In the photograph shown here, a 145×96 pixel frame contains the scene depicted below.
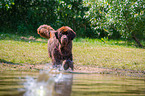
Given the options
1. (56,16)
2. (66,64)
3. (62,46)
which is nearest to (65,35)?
(62,46)

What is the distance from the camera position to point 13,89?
15.6ft

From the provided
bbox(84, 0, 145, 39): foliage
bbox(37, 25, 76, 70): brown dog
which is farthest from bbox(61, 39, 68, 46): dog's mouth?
bbox(84, 0, 145, 39): foliage

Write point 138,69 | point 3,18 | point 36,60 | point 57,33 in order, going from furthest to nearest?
1. point 3,18
2. point 36,60
3. point 138,69
4. point 57,33

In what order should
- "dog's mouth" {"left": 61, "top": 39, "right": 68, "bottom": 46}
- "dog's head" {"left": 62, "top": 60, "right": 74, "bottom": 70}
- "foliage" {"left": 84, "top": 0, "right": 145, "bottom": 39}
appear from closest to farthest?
"dog's mouth" {"left": 61, "top": 39, "right": 68, "bottom": 46}, "dog's head" {"left": 62, "top": 60, "right": 74, "bottom": 70}, "foliage" {"left": 84, "top": 0, "right": 145, "bottom": 39}

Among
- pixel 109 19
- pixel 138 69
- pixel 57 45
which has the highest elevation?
pixel 109 19

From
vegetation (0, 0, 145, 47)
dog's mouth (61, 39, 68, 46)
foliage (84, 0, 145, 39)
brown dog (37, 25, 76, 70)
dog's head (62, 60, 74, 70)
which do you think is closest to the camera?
dog's mouth (61, 39, 68, 46)

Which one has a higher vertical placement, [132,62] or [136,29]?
[136,29]

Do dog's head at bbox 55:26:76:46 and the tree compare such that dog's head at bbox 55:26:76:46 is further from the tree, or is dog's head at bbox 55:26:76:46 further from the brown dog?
the tree

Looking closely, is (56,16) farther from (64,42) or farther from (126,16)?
(64,42)

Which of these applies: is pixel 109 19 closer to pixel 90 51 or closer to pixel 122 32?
pixel 122 32

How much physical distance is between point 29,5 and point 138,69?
1435 cm

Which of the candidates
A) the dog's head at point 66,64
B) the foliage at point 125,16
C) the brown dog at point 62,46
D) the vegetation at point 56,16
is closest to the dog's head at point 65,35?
the brown dog at point 62,46

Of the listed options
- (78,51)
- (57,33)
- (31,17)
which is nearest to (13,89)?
(57,33)

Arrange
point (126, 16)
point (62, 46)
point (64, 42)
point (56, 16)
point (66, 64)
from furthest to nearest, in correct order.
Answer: point (56, 16) < point (126, 16) < point (66, 64) < point (62, 46) < point (64, 42)
